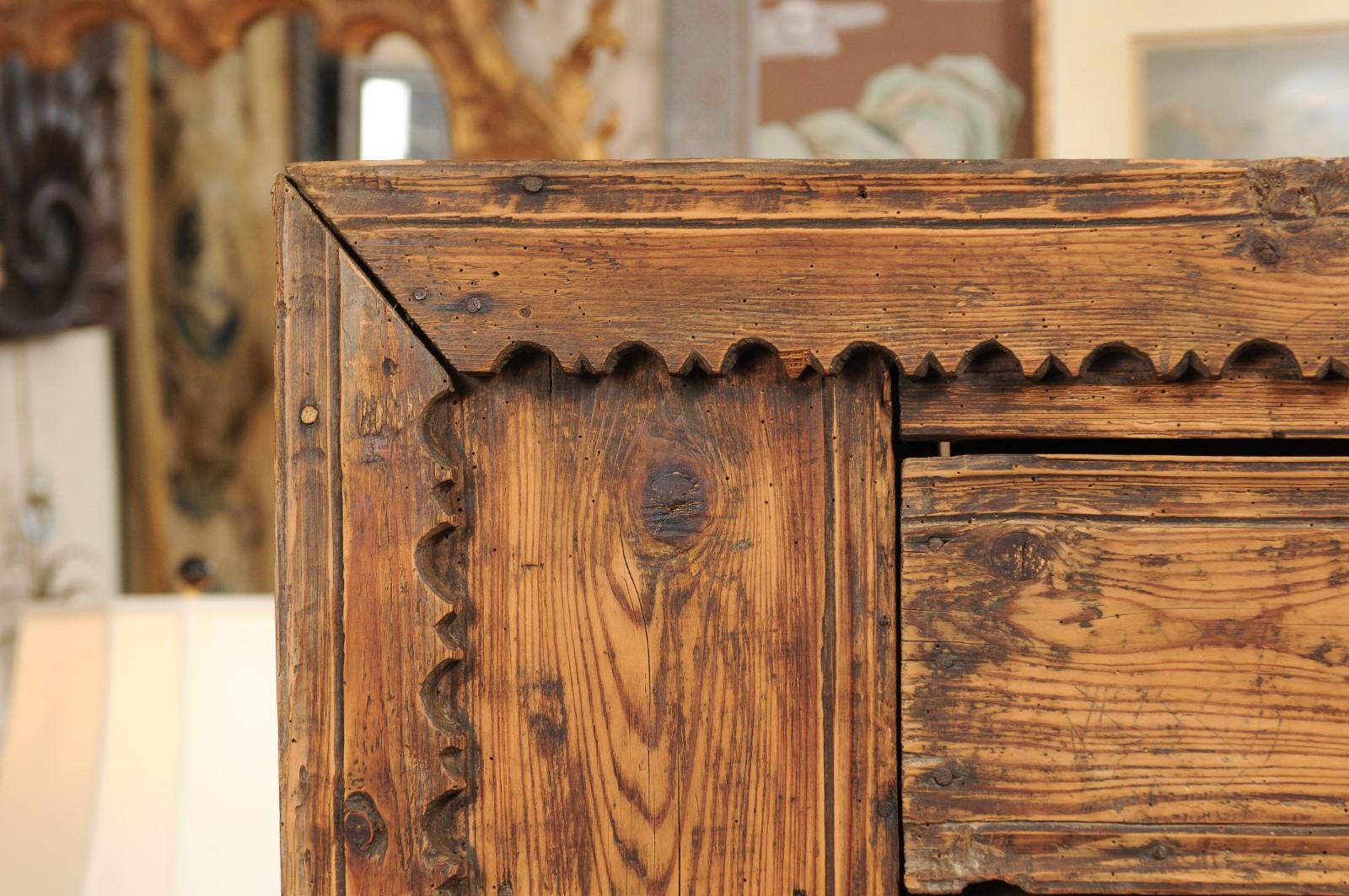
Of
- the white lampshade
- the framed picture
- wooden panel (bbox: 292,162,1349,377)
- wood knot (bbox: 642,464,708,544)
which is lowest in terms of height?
the white lampshade

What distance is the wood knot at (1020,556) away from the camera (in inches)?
18.6

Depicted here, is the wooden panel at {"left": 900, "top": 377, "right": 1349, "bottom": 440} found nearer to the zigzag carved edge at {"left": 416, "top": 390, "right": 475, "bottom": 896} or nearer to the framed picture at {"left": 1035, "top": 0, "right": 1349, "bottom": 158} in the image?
the zigzag carved edge at {"left": 416, "top": 390, "right": 475, "bottom": 896}

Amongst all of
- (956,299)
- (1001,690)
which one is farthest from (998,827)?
(956,299)

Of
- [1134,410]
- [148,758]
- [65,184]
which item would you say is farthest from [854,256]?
[65,184]

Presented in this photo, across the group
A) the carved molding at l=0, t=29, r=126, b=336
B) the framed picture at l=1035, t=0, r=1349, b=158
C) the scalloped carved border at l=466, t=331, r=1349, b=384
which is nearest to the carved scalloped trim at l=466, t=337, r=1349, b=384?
the scalloped carved border at l=466, t=331, r=1349, b=384

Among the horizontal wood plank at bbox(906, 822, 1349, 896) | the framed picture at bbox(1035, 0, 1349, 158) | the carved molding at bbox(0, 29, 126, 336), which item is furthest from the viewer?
the carved molding at bbox(0, 29, 126, 336)

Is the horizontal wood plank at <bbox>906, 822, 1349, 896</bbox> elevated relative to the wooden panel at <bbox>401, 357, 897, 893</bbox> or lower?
lower

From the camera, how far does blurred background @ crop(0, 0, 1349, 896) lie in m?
0.85

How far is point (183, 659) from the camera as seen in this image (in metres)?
0.83

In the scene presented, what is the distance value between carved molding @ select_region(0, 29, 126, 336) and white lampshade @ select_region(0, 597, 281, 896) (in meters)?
1.14

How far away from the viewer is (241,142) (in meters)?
2.07

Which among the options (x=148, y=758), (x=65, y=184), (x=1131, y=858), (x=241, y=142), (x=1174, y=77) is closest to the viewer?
(x=1131, y=858)

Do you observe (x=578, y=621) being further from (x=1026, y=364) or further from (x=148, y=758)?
(x=148, y=758)

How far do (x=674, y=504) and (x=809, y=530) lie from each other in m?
0.06
